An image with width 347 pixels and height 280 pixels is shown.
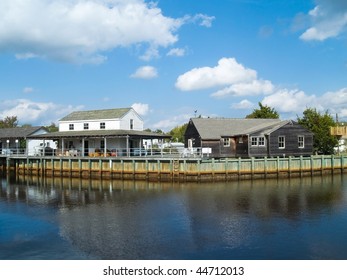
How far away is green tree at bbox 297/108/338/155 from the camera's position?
5425cm

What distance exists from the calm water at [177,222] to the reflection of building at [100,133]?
1092cm

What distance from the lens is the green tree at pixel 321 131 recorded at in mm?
54250

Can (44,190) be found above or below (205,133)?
below

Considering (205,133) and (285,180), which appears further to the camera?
(205,133)

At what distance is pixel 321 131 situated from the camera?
54.2 metres

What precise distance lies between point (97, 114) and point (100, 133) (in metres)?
6.79

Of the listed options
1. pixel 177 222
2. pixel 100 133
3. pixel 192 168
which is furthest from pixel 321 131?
pixel 177 222

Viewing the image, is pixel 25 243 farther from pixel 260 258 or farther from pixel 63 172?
pixel 63 172

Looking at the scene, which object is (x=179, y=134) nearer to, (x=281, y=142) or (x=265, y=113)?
(x=265, y=113)

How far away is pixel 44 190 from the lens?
115 ft

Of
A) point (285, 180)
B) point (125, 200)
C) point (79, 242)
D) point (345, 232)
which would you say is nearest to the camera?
point (79, 242)

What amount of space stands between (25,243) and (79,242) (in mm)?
2588
